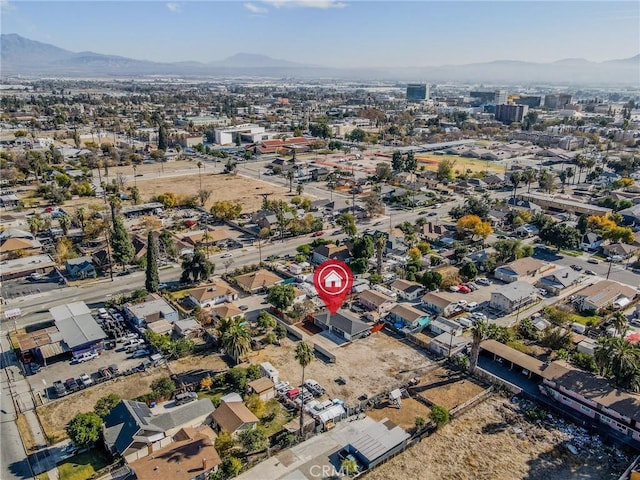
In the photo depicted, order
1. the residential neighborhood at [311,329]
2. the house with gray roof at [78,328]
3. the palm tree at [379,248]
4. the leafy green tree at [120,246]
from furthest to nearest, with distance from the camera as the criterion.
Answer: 1. the palm tree at [379,248]
2. the leafy green tree at [120,246]
3. the house with gray roof at [78,328]
4. the residential neighborhood at [311,329]

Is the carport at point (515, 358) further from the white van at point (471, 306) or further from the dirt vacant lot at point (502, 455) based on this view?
the white van at point (471, 306)

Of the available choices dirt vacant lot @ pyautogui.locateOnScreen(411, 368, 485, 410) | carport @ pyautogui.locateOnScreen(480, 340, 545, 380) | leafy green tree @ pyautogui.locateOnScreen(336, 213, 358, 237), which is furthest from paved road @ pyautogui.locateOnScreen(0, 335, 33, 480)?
leafy green tree @ pyautogui.locateOnScreen(336, 213, 358, 237)

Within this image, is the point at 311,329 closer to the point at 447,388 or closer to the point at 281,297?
the point at 281,297

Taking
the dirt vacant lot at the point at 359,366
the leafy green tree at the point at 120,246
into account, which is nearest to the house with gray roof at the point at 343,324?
the dirt vacant lot at the point at 359,366

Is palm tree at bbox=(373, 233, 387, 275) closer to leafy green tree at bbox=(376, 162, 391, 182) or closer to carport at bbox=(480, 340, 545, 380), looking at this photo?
carport at bbox=(480, 340, 545, 380)

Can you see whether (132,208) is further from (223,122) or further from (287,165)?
(223,122)
